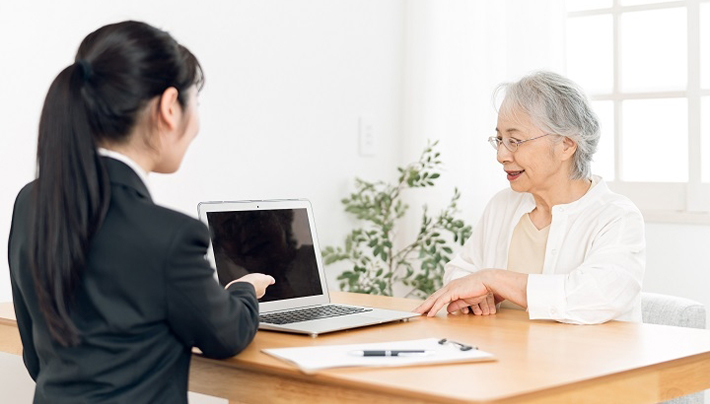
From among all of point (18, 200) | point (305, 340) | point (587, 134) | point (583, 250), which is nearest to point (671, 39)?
point (587, 134)

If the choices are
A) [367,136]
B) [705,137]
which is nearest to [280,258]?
[367,136]

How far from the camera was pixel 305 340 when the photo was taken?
1.69m

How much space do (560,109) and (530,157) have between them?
5.2 inches

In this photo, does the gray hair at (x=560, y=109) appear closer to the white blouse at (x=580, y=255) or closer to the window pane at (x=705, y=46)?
the white blouse at (x=580, y=255)

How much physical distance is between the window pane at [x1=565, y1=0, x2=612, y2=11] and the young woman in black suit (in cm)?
225

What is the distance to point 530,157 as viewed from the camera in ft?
7.32

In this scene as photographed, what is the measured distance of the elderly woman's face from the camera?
2229mm

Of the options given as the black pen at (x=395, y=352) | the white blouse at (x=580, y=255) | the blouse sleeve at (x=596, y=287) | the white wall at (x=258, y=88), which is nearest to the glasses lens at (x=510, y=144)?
the white blouse at (x=580, y=255)

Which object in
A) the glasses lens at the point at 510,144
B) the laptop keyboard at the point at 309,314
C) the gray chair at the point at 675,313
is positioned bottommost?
the gray chair at the point at 675,313

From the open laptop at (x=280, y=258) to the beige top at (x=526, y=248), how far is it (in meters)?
0.45

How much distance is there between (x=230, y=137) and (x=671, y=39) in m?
1.51

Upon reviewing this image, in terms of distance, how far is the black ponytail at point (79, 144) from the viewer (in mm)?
1346

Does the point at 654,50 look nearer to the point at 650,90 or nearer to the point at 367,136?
the point at 650,90

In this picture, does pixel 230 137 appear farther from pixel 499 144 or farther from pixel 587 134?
pixel 587 134
